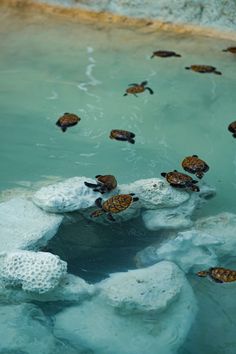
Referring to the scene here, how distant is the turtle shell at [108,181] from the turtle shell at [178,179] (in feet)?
1.14

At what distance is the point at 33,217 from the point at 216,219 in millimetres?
1157

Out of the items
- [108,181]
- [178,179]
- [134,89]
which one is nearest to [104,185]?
[108,181]

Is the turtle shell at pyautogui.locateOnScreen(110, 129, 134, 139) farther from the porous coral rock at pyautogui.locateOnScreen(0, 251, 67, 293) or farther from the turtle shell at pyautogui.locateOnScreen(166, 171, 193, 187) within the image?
the porous coral rock at pyautogui.locateOnScreen(0, 251, 67, 293)

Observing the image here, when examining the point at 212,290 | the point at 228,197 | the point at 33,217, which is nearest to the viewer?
the point at 212,290

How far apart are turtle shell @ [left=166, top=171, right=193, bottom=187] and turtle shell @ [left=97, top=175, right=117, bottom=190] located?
348 millimetres

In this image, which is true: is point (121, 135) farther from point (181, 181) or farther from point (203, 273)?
point (203, 273)

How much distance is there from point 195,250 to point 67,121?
5.34 ft

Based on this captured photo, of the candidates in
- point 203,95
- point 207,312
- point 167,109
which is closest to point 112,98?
point 167,109

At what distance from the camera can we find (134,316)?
10.3 ft

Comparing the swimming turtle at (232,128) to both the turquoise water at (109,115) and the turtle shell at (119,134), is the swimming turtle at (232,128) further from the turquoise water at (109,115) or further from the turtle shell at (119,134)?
the turtle shell at (119,134)

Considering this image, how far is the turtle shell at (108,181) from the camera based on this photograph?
380 centimetres

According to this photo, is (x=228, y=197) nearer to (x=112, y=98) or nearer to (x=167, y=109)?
(x=167, y=109)

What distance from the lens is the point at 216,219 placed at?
383cm

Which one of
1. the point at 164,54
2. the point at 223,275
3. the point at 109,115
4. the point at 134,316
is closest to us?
the point at 134,316
